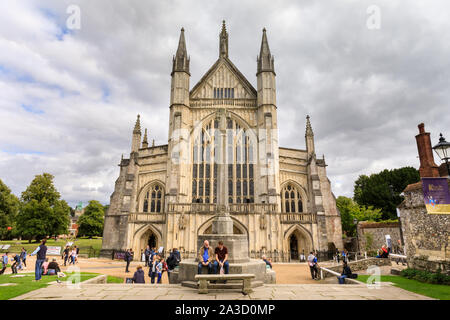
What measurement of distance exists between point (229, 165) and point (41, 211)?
3085 cm

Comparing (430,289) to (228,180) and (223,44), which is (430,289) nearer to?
(228,180)

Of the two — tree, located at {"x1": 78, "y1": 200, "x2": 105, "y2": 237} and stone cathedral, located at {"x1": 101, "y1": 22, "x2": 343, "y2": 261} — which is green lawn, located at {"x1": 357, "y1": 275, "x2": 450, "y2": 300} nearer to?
stone cathedral, located at {"x1": 101, "y1": 22, "x2": 343, "y2": 261}

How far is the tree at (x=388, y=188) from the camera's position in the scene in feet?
127

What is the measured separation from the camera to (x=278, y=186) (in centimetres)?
2559

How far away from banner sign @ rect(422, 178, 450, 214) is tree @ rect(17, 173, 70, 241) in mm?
45013

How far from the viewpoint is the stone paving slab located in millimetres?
5820

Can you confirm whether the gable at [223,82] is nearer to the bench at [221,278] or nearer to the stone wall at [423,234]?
the stone wall at [423,234]

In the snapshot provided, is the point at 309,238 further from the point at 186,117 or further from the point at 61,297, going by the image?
the point at 61,297

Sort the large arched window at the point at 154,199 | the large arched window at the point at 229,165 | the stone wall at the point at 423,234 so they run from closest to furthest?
the stone wall at the point at 423,234
the large arched window at the point at 229,165
the large arched window at the point at 154,199

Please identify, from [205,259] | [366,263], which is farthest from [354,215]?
[205,259]

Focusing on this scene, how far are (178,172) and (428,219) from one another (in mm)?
20044

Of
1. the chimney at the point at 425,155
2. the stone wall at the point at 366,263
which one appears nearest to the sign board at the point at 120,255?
the stone wall at the point at 366,263

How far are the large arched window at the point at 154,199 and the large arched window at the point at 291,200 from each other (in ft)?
43.8

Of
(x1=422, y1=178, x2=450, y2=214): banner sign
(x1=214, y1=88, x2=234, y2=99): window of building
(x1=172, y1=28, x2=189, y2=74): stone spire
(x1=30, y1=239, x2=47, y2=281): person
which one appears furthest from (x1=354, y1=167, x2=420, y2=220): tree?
(x1=30, y1=239, x2=47, y2=281): person
